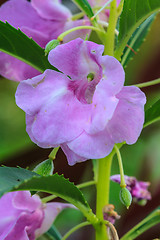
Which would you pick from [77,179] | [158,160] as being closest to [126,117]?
[77,179]

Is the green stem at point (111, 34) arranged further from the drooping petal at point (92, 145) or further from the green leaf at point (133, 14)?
the drooping petal at point (92, 145)

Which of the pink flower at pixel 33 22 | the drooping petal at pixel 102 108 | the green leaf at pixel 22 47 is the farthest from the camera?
the pink flower at pixel 33 22

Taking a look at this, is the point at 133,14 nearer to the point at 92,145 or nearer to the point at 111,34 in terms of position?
the point at 111,34

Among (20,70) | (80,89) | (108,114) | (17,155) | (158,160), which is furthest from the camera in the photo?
(158,160)

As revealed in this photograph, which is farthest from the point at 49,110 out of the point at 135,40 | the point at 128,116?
the point at 135,40

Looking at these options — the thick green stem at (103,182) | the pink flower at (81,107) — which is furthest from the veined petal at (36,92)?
the thick green stem at (103,182)

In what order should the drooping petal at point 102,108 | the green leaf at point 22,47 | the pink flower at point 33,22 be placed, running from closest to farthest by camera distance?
the drooping petal at point 102,108
the green leaf at point 22,47
the pink flower at point 33,22

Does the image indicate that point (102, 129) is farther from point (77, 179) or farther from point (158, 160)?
point (158, 160)

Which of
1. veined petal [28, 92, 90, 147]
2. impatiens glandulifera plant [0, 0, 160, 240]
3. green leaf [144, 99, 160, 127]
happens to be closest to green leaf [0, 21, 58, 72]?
impatiens glandulifera plant [0, 0, 160, 240]
